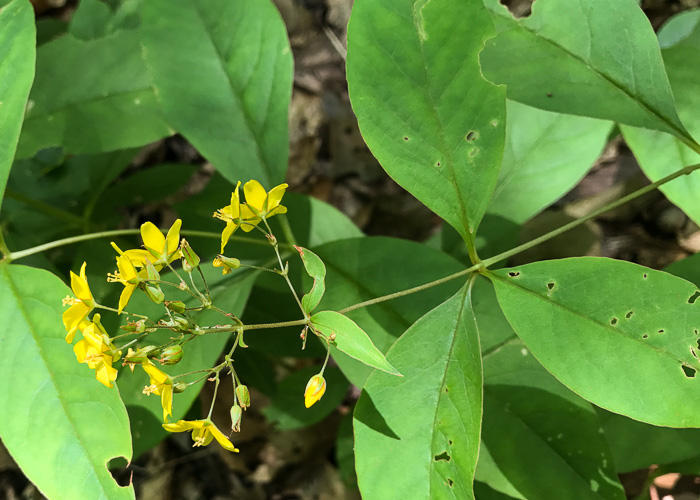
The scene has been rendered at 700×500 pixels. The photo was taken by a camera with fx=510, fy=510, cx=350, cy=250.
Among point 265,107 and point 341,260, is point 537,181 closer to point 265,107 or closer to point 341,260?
point 341,260

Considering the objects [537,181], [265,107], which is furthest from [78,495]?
[537,181]

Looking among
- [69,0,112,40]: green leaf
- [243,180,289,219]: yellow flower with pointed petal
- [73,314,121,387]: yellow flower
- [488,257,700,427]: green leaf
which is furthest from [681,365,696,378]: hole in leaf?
[69,0,112,40]: green leaf

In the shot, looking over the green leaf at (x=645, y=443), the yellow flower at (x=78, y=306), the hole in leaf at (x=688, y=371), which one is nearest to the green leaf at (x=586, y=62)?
the hole in leaf at (x=688, y=371)

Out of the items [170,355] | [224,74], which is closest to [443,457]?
[170,355]

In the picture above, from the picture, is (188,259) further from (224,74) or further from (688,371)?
(688,371)

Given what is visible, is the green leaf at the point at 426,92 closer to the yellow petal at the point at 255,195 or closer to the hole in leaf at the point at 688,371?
the yellow petal at the point at 255,195

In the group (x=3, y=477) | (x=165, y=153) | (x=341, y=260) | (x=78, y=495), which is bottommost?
(x=3, y=477)

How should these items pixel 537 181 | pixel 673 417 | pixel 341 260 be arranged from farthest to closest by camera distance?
1. pixel 537 181
2. pixel 341 260
3. pixel 673 417
